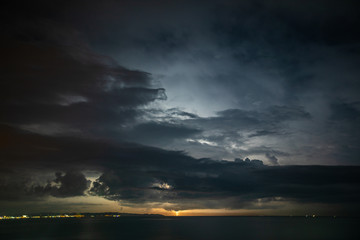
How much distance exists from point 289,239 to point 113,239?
85.3 m

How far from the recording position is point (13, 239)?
140m

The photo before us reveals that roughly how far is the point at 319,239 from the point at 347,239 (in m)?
13.4

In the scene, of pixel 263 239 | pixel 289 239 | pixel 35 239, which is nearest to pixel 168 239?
pixel 263 239

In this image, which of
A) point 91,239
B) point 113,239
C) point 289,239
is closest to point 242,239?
point 289,239

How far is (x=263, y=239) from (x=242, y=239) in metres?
9.77

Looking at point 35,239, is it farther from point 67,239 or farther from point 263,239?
point 263,239

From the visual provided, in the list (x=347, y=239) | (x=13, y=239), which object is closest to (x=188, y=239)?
(x=347, y=239)

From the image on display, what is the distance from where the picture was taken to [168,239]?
134 meters

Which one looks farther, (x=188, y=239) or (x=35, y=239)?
(x=35, y=239)

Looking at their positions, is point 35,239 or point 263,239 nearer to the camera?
point 263,239

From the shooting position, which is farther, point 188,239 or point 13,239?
point 13,239

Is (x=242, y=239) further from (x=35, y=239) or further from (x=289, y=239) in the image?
(x=35, y=239)

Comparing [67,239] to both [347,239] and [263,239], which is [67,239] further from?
[347,239]

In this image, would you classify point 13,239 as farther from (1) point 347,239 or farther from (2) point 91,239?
(1) point 347,239
